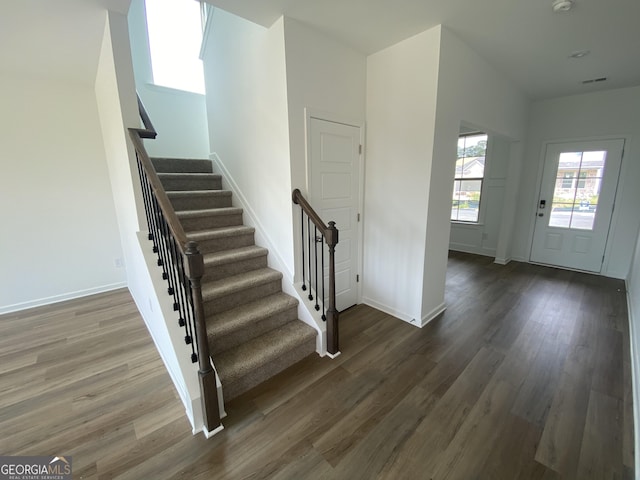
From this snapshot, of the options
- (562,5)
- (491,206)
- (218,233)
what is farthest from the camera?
(491,206)

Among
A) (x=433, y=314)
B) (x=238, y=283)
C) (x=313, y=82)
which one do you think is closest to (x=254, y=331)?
(x=238, y=283)

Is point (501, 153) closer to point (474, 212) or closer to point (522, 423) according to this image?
point (474, 212)

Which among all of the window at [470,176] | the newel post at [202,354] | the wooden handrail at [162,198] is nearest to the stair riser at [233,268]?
the wooden handrail at [162,198]

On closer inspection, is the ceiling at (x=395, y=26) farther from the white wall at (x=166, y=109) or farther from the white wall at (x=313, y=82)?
the white wall at (x=166, y=109)

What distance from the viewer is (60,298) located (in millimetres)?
3354

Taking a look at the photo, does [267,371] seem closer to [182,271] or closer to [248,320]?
[248,320]

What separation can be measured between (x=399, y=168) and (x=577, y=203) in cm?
360

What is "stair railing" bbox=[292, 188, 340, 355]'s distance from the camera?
215 cm

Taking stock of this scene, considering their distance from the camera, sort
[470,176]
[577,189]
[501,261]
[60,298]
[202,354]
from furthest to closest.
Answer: [470,176], [501,261], [577,189], [60,298], [202,354]

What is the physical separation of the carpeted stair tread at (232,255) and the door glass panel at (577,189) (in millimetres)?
4786

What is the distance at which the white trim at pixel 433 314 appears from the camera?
279 cm

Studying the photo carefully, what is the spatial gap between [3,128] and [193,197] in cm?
213

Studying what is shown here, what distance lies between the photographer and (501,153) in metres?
4.80

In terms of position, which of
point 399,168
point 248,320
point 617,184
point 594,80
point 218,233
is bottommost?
point 248,320
